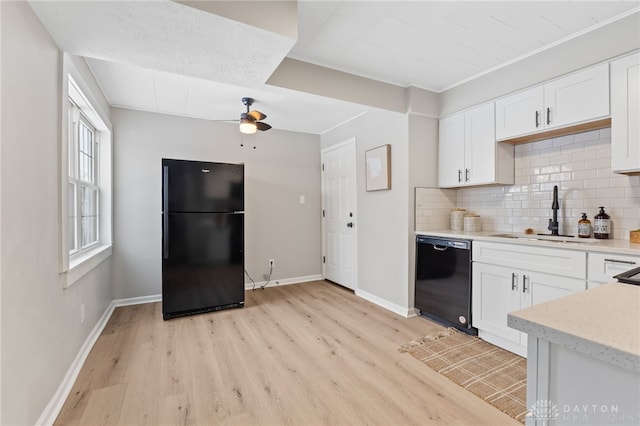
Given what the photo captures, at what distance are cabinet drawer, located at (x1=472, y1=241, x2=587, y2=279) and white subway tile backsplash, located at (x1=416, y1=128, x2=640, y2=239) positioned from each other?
23.7 inches

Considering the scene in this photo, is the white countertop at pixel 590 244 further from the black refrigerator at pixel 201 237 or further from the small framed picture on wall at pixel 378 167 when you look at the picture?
the black refrigerator at pixel 201 237

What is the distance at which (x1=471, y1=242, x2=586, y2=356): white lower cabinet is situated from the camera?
6.76 feet

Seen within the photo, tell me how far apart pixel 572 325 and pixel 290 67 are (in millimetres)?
2549

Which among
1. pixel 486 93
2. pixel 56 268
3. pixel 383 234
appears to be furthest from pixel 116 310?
pixel 486 93

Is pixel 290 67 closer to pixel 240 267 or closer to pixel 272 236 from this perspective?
pixel 240 267

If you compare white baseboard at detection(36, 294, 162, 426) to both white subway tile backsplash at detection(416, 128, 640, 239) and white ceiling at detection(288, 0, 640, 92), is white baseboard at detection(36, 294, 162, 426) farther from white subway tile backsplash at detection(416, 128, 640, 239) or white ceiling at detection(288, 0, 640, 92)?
white subway tile backsplash at detection(416, 128, 640, 239)

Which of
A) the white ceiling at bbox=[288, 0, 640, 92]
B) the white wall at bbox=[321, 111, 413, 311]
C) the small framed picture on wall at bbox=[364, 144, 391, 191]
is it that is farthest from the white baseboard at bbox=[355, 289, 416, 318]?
the white ceiling at bbox=[288, 0, 640, 92]

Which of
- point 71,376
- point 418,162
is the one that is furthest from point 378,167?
point 71,376

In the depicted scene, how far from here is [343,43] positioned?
92.9 inches

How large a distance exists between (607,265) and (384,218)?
197 centimetres

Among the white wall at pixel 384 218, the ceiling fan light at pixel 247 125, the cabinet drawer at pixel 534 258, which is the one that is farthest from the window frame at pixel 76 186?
the cabinet drawer at pixel 534 258

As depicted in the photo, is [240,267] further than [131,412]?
Yes

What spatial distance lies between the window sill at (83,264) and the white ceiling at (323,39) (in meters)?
1.42

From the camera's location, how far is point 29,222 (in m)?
1.50
